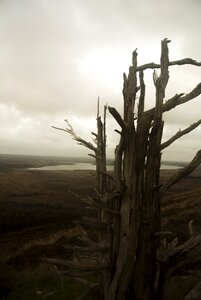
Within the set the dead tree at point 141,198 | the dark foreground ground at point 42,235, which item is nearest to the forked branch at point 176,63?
the dead tree at point 141,198

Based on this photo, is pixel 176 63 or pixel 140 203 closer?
pixel 140 203

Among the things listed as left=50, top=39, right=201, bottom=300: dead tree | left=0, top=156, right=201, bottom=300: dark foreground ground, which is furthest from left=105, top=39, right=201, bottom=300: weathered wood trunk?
left=0, top=156, right=201, bottom=300: dark foreground ground

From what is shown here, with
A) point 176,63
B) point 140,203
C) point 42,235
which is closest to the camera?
point 140,203

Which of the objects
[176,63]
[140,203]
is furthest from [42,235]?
[176,63]

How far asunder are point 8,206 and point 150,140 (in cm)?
3492

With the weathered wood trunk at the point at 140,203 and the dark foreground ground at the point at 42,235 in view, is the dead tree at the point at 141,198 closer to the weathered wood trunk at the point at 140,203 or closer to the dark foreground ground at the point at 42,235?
the weathered wood trunk at the point at 140,203

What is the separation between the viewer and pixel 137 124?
12.6ft

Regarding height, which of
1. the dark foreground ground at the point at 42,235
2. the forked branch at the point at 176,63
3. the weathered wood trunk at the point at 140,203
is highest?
the forked branch at the point at 176,63

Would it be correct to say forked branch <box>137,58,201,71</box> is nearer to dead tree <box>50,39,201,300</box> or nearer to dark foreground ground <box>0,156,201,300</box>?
dead tree <box>50,39,201,300</box>

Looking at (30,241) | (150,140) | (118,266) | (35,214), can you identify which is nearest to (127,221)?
(118,266)

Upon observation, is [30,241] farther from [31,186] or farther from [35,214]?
[31,186]

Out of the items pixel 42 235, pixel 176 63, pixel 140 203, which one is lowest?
pixel 42 235

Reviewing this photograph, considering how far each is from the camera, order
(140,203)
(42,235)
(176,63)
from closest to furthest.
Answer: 1. (140,203)
2. (176,63)
3. (42,235)

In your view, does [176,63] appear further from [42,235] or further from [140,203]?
[42,235]
